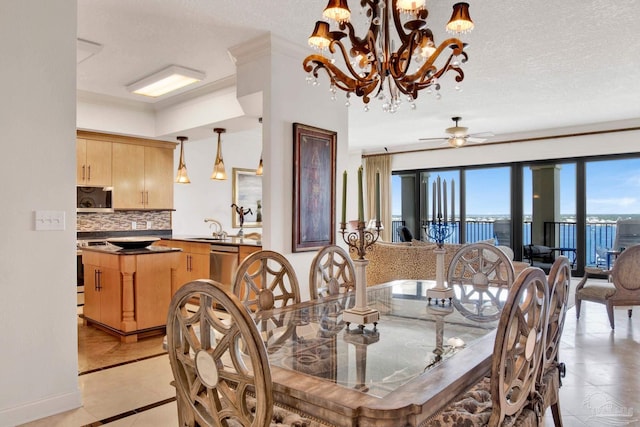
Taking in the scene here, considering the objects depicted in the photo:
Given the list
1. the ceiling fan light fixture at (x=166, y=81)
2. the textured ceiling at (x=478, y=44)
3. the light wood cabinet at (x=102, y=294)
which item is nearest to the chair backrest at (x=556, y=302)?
the textured ceiling at (x=478, y=44)

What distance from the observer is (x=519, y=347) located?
1442 millimetres

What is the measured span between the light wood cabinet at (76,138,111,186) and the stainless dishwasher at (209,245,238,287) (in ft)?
7.03

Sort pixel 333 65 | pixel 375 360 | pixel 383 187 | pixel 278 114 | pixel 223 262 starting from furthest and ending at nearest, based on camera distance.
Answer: pixel 383 187 < pixel 223 262 < pixel 278 114 < pixel 333 65 < pixel 375 360

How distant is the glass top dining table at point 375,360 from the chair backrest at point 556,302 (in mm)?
237

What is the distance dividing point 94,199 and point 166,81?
7.84 feet

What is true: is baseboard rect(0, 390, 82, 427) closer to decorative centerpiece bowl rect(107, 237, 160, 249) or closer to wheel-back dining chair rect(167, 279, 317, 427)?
wheel-back dining chair rect(167, 279, 317, 427)

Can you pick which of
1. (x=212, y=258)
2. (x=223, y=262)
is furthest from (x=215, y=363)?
(x=212, y=258)

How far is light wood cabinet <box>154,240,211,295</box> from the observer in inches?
205

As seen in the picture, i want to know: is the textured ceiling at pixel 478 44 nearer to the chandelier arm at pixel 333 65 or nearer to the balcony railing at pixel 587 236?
the chandelier arm at pixel 333 65

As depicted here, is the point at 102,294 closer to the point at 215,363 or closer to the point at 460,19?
the point at 215,363

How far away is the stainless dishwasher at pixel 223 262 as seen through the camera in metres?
4.88

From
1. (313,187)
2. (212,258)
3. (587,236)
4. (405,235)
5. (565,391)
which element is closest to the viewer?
(565,391)

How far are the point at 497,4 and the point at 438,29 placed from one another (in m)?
0.53

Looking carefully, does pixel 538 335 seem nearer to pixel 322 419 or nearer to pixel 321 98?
pixel 322 419
